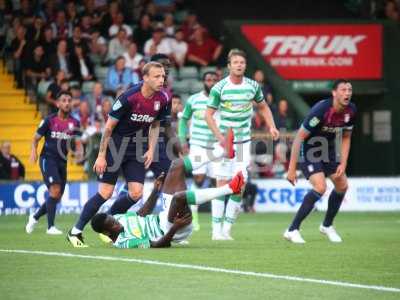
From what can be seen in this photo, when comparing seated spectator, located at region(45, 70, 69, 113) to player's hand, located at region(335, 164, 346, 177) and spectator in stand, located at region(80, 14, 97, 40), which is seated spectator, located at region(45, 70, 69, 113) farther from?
player's hand, located at region(335, 164, 346, 177)

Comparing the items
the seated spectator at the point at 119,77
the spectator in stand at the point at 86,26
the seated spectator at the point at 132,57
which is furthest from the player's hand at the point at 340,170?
the spectator in stand at the point at 86,26

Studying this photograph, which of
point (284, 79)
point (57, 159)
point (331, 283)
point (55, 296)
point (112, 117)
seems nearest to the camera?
point (55, 296)

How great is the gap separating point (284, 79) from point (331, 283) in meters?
17.4

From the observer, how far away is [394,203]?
77.8 feet

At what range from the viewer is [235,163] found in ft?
48.3

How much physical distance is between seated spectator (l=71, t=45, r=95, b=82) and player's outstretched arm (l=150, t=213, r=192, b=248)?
12434 mm

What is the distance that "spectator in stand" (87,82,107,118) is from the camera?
23.5m

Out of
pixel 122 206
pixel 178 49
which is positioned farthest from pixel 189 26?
pixel 122 206

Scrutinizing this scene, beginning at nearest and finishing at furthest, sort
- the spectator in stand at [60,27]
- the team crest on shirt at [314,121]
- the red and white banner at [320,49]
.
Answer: the team crest on shirt at [314,121] → the spectator in stand at [60,27] → the red and white banner at [320,49]

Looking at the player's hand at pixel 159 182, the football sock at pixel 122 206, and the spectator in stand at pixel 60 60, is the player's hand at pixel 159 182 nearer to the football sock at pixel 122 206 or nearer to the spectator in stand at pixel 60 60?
the football sock at pixel 122 206

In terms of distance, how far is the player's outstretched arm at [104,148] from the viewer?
12.7m

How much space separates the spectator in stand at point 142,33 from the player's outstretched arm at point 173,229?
13.7m

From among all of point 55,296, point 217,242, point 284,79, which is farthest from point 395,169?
point 55,296

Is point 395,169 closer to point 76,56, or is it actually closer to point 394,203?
point 394,203
